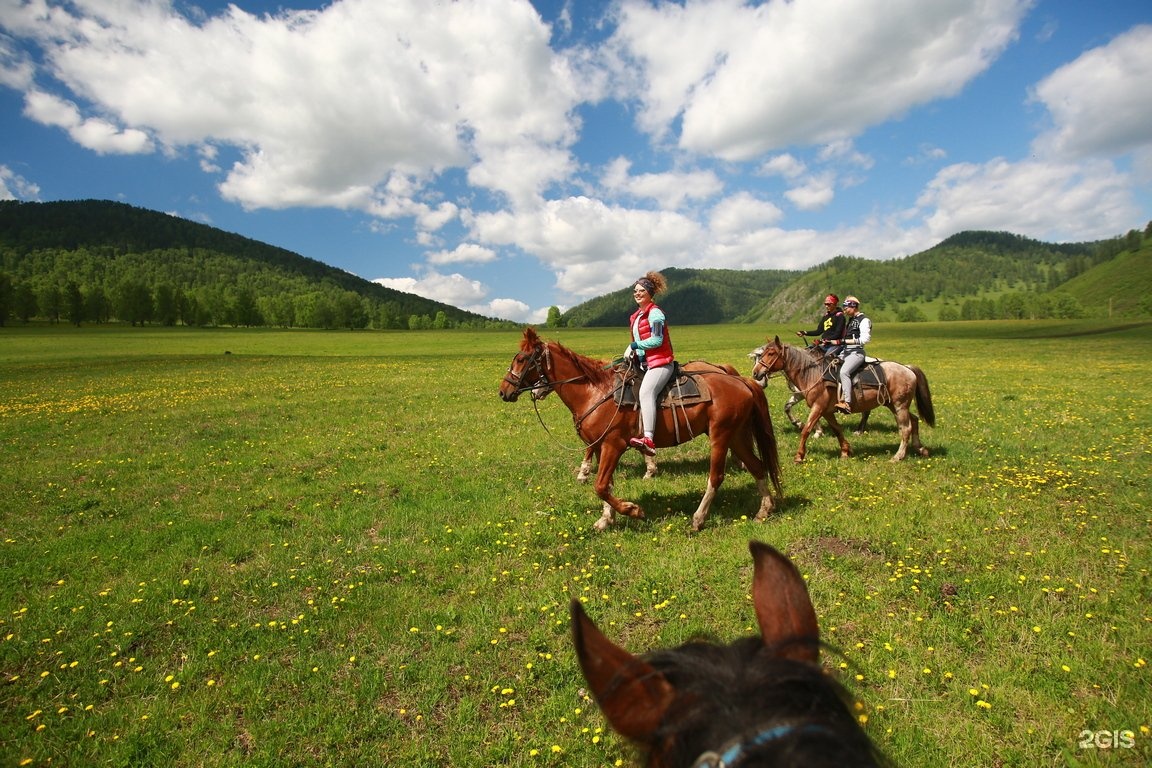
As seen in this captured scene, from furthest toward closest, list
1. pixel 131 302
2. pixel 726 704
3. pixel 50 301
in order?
pixel 131 302, pixel 50 301, pixel 726 704

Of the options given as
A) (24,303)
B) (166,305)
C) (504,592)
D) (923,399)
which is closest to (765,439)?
(504,592)

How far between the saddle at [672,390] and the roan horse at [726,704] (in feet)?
22.5

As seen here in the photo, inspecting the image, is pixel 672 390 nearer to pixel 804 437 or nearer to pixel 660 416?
pixel 660 416

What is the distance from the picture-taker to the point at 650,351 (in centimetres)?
877

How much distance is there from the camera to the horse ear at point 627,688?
66.2 inches

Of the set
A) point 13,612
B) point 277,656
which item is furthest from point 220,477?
point 277,656

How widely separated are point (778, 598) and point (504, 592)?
5.10 meters

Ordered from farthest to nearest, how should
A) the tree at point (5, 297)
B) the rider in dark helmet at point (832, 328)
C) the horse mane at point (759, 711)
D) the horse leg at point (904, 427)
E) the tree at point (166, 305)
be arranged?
the tree at point (166, 305)
the tree at point (5, 297)
the rider in dark helmet at point (832, 328)
the horse leg at point (904, 427)
the horse mane at point (759, 711)

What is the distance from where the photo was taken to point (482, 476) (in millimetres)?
11594

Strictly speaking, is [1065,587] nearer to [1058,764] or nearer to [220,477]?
[1058,764]

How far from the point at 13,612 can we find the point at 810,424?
14153mm

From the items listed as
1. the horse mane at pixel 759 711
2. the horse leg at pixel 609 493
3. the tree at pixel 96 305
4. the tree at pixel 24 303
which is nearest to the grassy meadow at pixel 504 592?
the horse leg at pixel 609 493

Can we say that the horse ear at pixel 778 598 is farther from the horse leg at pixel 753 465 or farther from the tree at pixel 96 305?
the tree at pixel 96 305

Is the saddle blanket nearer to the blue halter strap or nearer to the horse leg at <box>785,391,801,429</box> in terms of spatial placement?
the horse leg at <box>785,391,801,429</box>
